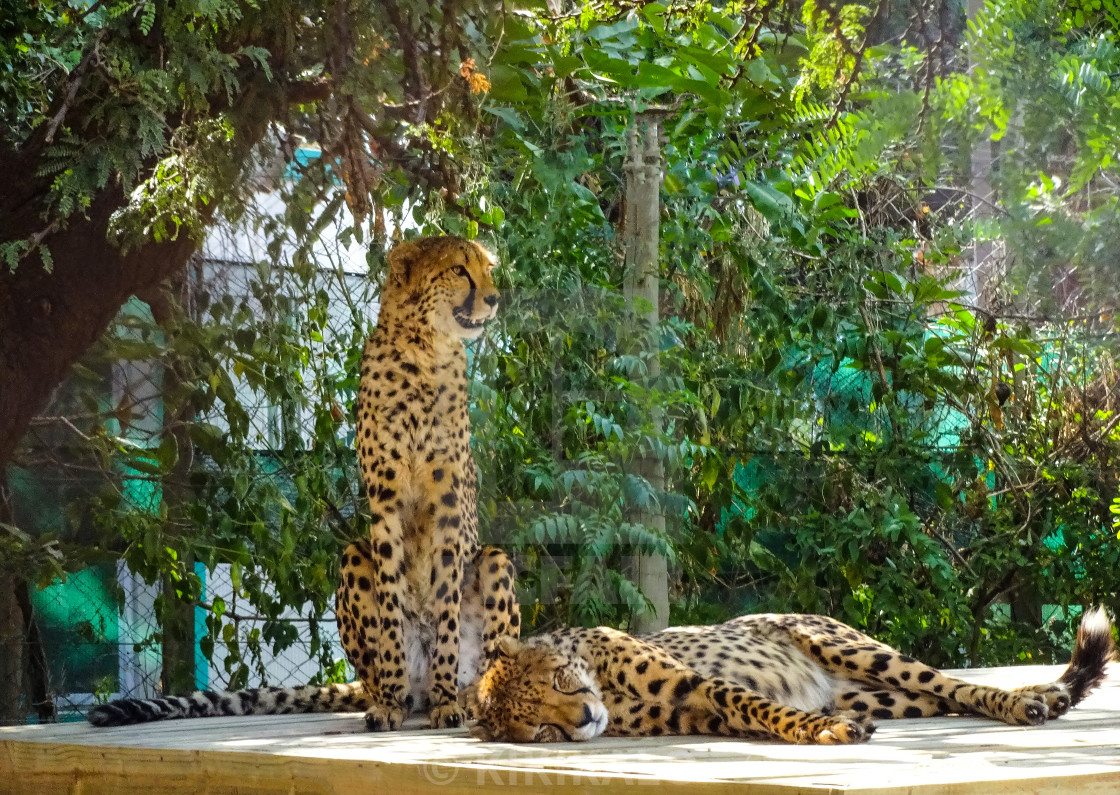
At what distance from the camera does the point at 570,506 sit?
3.84 meters

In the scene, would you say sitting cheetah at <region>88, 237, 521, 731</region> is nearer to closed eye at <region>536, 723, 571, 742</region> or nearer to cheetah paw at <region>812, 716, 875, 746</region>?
closed eye at <region>536, 723, 571, 742</region>

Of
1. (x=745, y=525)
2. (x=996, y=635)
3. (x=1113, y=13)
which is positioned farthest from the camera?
(x=996, y=635)

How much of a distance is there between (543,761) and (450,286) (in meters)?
1.27

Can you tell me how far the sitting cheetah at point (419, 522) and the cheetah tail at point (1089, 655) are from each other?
1163 millimetres

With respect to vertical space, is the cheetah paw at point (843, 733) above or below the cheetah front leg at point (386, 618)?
below

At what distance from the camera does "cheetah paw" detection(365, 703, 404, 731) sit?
2.39m

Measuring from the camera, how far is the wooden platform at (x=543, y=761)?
1.40 meters

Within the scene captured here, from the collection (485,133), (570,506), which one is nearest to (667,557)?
(570,506)

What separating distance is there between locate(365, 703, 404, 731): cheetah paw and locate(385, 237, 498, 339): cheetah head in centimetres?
82

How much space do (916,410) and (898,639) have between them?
85cm

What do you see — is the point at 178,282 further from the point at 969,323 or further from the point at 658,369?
the point at 969,323

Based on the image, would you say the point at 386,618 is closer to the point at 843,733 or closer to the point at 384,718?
the point at 384,718

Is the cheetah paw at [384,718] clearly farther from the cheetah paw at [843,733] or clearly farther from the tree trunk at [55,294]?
the tree trunk at [55,294]

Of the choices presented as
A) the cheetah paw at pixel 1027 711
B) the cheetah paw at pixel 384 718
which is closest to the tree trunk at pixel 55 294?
the cheetah paw at pixel 384 718
